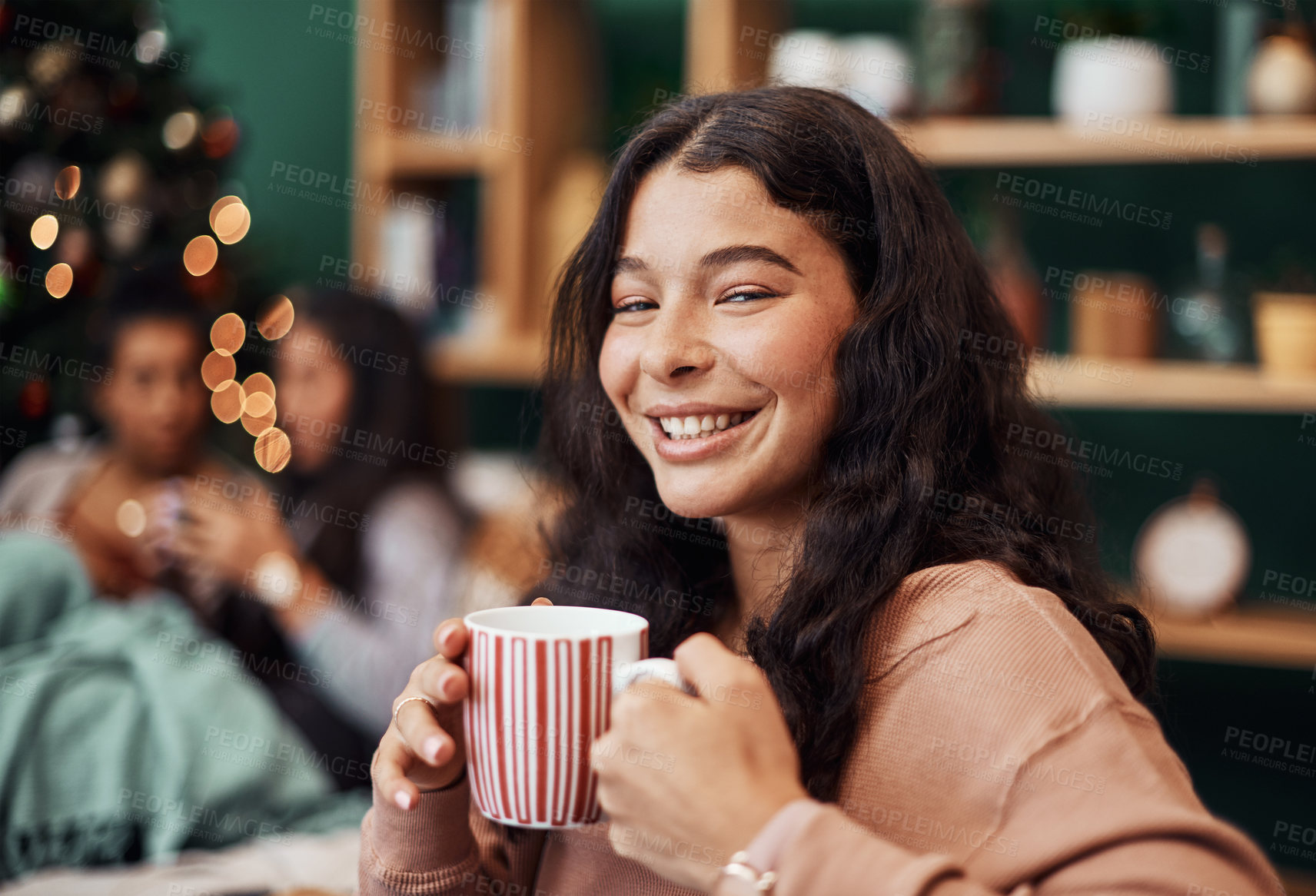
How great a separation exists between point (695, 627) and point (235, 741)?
93 cm

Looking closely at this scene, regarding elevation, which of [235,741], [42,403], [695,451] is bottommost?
[235,741]

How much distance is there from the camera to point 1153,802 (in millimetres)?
611

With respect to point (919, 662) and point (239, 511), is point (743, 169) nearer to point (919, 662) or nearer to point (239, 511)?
point (919, 662)

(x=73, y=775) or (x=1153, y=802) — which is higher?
(x=1153, y=802)

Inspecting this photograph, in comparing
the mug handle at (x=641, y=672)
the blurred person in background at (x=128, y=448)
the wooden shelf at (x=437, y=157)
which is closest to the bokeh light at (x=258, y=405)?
the blurred person in background at (x=128, y=448)

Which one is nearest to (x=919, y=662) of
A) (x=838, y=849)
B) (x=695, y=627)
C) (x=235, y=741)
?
(x=838, y=849)

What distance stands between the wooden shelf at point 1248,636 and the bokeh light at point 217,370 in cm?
214

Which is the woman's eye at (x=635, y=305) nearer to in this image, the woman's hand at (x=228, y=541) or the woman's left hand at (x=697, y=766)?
the woman's left hand at (x=697, y=766)

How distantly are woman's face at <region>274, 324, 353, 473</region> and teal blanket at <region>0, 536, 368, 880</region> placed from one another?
0.72 meters

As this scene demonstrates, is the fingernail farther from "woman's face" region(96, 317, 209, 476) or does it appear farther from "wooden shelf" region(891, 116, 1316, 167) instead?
"woman's face" region(96, 317, 209, 476)

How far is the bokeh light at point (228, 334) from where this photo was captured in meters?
2.60

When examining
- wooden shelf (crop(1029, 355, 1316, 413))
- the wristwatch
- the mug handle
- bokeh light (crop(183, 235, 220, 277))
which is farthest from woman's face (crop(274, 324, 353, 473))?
the wristwatch

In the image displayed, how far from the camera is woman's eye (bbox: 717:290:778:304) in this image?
88 centimetres

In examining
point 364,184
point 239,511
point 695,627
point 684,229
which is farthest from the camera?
point 364,184
